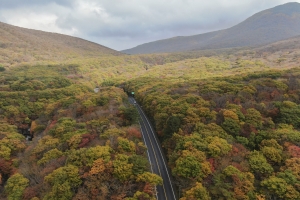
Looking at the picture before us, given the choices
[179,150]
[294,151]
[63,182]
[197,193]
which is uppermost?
[63,182]

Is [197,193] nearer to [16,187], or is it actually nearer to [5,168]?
[16,187]

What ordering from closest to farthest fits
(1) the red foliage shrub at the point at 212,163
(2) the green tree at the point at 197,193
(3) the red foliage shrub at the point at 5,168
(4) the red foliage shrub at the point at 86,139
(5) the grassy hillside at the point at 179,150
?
(2) the green tree at the point at 197,193, (5) the grassy hillside at the point at 179,150, (1) the red foliage shrub at the point at 212,163, (4) the red foliage shrub at the point at 86,139, (3) the red foliage shrub at the point at 5,168

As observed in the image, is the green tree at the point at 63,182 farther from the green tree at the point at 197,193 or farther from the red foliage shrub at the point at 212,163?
the red foliage shrub at the point at 212,163

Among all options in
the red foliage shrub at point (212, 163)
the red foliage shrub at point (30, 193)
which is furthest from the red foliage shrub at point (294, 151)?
the red foliage shrub at point (30, 193)

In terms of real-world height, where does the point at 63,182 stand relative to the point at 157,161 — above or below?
above

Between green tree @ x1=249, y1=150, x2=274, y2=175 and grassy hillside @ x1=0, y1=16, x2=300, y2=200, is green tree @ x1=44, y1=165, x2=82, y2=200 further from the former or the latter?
green tree @ x1=249, y1=150, x2=274, y2=175

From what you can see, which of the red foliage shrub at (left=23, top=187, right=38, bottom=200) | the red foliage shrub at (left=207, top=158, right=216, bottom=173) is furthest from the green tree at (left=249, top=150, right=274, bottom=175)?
the red foliage shrub at (left=23, top=187, right=38, bottom=200)

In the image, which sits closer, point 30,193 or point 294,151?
point 30,193

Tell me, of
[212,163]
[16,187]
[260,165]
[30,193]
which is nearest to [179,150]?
[212,163]
